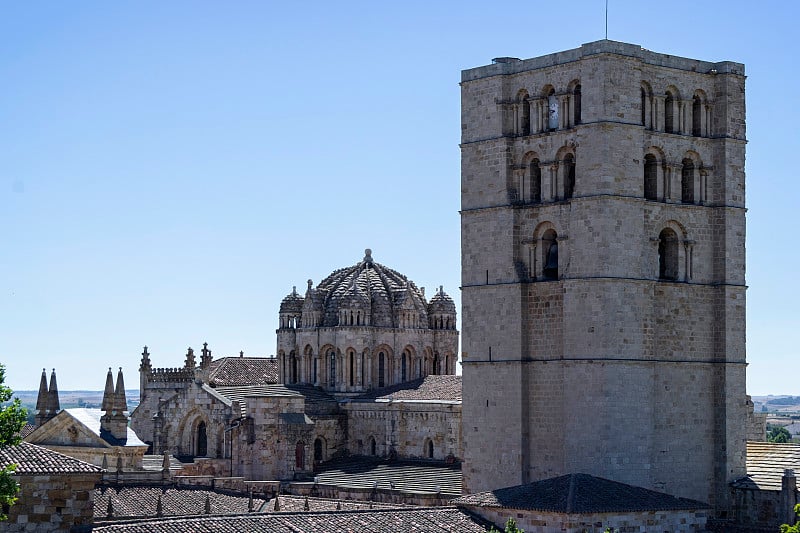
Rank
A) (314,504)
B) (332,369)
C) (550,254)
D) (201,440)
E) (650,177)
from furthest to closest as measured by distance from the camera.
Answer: (332,369) → (201,440) → (314,504) → (550,254) → (650,177)

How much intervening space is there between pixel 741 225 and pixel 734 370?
526cm

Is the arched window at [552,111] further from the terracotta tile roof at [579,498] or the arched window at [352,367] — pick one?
the arched window at [352,367]

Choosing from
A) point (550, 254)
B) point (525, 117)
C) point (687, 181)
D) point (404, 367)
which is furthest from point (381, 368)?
point (687, 181)

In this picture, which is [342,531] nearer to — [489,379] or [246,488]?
[489,379]

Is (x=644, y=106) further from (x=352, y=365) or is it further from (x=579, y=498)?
(x=352, y=365)

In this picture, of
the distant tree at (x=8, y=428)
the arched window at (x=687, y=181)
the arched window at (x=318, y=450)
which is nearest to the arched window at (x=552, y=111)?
the arched window at (x=687, y=181)

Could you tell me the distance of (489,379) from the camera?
5853 centimetres

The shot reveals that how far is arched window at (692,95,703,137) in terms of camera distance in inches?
2328

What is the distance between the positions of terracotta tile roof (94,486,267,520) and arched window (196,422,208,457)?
12.4m

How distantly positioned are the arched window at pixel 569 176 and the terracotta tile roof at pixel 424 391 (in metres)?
21.6

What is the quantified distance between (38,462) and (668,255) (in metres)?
23.3

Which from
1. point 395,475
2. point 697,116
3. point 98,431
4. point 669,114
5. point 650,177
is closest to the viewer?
point 650,177

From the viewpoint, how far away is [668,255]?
58.5 m

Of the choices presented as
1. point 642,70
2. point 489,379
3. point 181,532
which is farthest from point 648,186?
point 181,532
